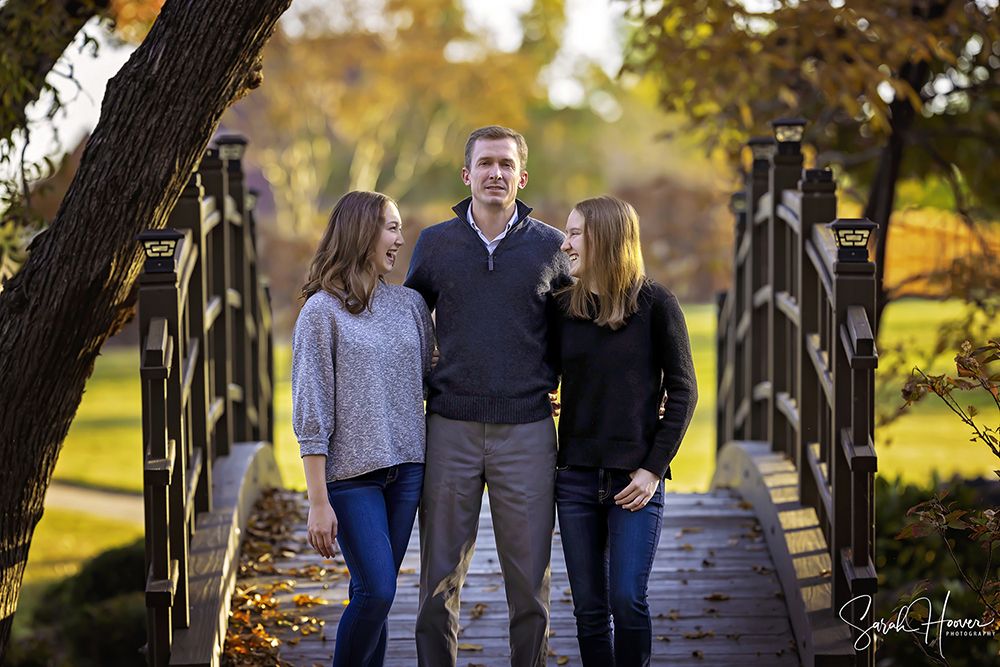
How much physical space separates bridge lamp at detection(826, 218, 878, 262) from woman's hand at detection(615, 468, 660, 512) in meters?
1.16

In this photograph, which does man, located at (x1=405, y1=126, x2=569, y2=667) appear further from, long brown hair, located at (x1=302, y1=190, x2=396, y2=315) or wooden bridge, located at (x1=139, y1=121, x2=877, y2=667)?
wooden bridge, located at (x1=139, y1=121, x2=877, y2=667)

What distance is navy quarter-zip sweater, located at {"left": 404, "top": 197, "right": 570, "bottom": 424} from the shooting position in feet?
9.98

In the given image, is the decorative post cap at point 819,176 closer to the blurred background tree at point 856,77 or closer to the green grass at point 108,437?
the blurred background tree at point 856,77

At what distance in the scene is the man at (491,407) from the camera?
3053mm

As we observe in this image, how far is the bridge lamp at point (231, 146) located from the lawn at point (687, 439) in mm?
6309

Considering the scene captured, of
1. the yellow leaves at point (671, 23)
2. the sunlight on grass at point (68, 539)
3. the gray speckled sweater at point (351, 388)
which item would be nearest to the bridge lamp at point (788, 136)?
the yellow leaves at point (671, 23)

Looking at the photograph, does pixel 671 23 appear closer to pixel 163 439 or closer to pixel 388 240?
pixel 388 240

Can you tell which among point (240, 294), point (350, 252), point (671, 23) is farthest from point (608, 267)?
point (671, 23)

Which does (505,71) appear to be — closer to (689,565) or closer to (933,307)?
(933,307)

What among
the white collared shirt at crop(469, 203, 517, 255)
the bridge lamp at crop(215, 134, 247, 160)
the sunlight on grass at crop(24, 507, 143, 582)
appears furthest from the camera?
the sunlight on grass at crop(24, 507, 143, 582)

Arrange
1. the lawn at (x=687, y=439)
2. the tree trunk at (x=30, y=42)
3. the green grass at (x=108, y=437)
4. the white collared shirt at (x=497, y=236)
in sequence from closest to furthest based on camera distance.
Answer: the white collared shirt at (x=497, y=236)
the tree trunk at (x=30, y=42)
the lawn at (x=687, y=439)
the green grass at (x=108, y=437)

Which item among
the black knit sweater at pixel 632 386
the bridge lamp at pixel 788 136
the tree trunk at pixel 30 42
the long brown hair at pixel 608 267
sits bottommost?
the black knit sweater at pixel 632 386

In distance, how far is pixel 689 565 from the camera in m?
4.36

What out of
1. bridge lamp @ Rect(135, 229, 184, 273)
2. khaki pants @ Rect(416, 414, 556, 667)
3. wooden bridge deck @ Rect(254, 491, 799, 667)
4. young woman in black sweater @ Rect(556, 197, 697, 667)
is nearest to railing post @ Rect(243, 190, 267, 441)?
wooden bridge deck @ Rect(254, 491, 799, 667)
